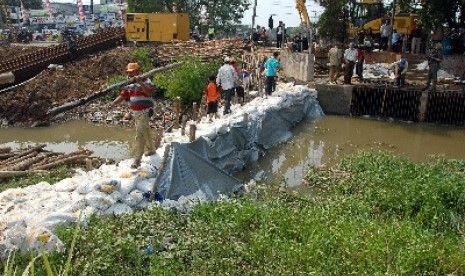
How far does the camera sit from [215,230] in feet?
20.1

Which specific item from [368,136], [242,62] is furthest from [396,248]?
[242,62]

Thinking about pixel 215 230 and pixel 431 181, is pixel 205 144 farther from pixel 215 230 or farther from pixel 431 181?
pixel 431 181

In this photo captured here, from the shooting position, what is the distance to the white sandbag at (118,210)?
21.2 feet

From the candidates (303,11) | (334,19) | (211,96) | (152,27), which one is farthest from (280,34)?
(211,96)

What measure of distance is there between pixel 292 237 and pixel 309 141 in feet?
24.6

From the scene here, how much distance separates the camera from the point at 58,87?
18.3m

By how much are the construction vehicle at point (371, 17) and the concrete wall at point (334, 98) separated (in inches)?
280

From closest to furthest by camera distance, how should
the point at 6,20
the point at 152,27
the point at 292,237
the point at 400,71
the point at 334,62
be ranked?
the point at 292,237, the point at 400,71, the point at 334,62, the point at 152,27, the point at 6,20

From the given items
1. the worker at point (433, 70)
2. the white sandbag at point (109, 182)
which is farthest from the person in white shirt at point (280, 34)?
the white sandbag at point (109, 182)

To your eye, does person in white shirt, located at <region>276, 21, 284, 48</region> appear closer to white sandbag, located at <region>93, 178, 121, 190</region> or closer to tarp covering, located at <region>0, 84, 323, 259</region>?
tarp covering, located at <region>0, 84, 323, 259</region>

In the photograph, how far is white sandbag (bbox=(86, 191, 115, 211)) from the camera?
641 cm

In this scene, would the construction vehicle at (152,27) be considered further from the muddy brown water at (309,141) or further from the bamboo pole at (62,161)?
the bamboo pole at (62,161)

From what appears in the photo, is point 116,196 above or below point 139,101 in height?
below

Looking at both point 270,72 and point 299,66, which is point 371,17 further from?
point 270,72
